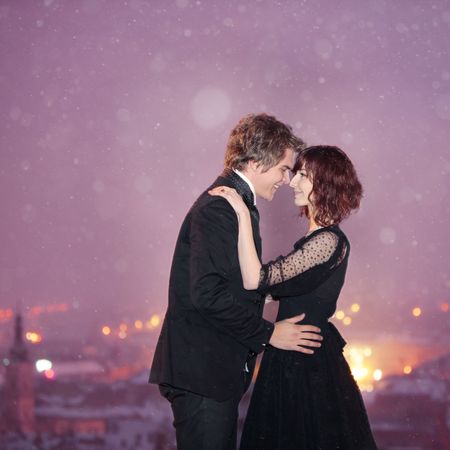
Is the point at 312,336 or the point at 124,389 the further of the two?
the point at 124,389

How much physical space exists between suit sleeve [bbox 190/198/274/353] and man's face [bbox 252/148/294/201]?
9.8 inches

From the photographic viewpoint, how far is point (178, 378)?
226 cm

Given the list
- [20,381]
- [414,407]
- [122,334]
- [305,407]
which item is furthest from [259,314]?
[122,334]

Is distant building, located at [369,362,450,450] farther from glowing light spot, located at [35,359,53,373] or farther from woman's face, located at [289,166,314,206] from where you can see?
woman's face, located at [289,166,314,206]

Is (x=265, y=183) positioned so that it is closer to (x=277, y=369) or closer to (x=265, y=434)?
(x=277, y=369)

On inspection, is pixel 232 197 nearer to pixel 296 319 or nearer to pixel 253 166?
pixel 253 166

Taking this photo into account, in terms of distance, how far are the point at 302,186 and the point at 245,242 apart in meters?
0.43

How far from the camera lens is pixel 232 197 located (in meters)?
2.25

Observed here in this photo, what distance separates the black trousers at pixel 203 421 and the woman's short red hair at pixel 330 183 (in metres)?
0.77

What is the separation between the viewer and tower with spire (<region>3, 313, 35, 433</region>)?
28.2m

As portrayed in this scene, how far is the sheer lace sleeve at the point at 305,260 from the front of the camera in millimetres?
2387

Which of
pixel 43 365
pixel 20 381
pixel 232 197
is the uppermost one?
pixel 232 197

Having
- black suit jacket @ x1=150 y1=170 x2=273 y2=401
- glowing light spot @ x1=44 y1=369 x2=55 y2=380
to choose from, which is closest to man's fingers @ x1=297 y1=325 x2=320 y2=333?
black suit jacket @ x1=150 y1=170 x2=273 y2=401

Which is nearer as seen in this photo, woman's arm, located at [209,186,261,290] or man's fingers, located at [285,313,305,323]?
woman's arm, located at [209,186,261,290]
